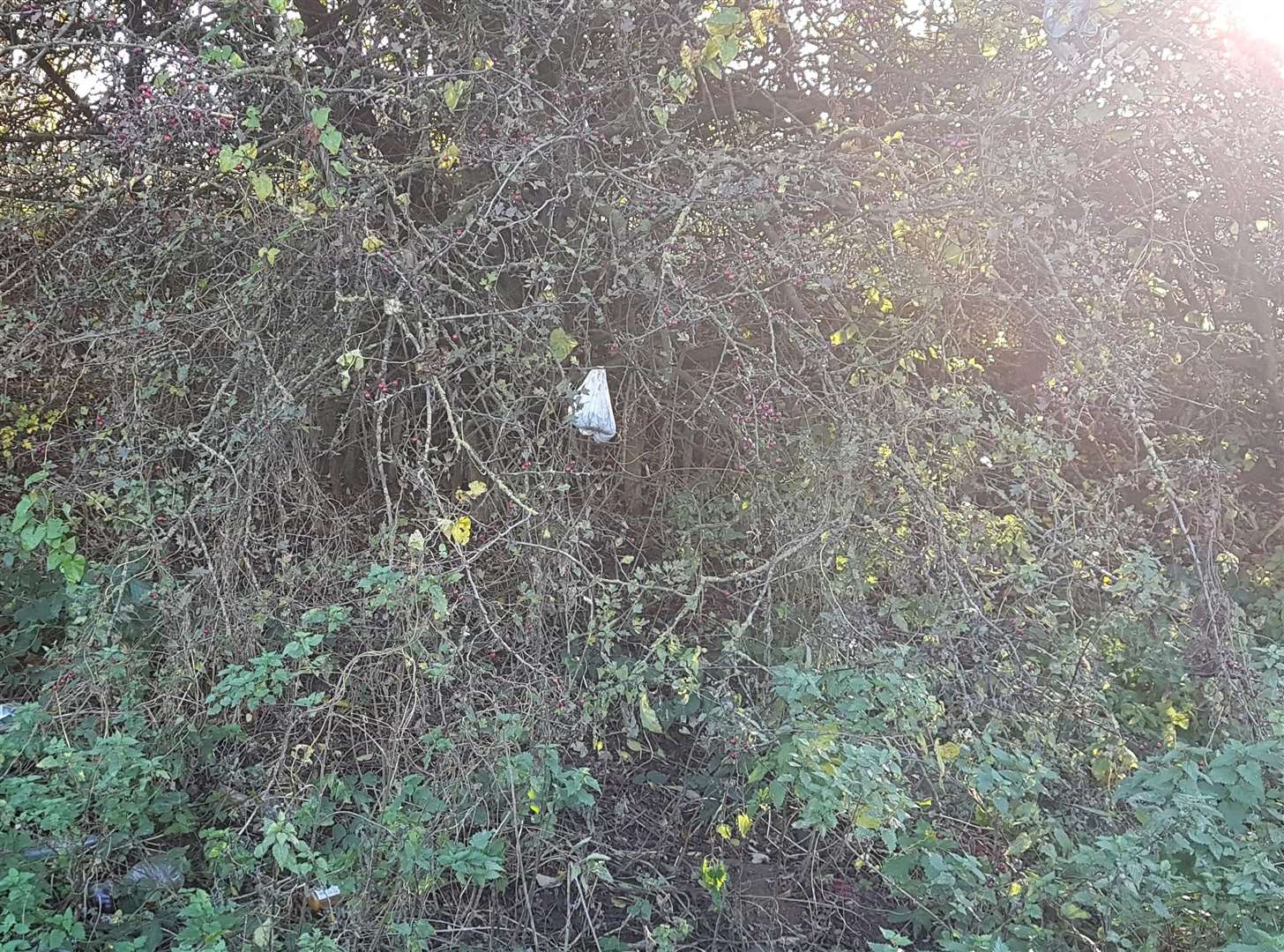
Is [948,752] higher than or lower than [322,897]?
higher

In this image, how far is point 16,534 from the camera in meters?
2.99

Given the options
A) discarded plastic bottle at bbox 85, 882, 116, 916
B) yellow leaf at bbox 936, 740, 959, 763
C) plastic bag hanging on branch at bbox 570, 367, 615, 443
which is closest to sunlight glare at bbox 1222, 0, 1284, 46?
plastic bag hanging on branch at bbox 570, 367, 615, 443

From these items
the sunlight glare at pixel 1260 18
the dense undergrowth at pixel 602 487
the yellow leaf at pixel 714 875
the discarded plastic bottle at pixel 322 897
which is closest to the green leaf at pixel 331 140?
the dense undergrowth at pixel 602 487

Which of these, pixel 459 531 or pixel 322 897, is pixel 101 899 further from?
pixel 459 531

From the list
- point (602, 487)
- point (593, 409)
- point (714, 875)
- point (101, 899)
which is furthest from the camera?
point (602, 487)

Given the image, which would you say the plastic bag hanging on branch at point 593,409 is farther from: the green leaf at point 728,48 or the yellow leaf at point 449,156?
the green leaf at point 728,48

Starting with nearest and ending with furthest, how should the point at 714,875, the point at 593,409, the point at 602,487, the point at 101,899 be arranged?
the point at 101,899 < the point at 714,875 < the point at 593,409 < the point at 602,487

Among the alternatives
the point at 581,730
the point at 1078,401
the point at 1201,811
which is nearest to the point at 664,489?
the point at 581,730

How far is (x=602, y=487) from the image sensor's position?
3354 mm

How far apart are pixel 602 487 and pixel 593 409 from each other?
0.48 meters

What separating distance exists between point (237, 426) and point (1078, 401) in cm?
268

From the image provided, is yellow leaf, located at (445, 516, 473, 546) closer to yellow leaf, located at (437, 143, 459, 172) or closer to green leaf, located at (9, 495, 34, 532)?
yellow leaf, located at (437, 143, 459, 172)

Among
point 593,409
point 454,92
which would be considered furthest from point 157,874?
point 454,92

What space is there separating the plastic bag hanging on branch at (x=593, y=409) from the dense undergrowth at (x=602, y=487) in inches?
2.7
